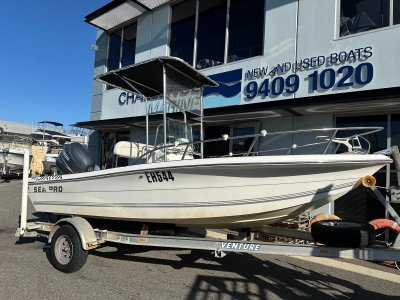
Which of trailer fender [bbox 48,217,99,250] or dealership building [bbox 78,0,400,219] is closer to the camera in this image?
trailer fender [bbox 48,217,99,250]

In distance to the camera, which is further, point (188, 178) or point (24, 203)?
point (24, 203)

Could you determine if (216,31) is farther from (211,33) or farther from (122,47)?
(122,47)

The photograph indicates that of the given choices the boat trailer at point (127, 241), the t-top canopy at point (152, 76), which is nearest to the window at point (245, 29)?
the t-top canopy at point (152, 76)


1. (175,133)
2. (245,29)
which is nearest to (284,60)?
(245,29)

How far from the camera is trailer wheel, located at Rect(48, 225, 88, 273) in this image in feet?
16.8

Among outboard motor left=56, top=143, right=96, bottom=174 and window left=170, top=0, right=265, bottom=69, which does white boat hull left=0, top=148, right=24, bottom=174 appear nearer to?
window left=170, top=0, right=265, bottom=69

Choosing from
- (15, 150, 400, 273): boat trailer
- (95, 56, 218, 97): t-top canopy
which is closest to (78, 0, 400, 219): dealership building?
(95, 56, 218, 97): t-top canopy

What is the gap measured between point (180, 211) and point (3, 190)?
12.3m

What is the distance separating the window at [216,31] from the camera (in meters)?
9.98

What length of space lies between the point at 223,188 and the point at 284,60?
17.7 feet

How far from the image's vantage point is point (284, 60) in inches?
353

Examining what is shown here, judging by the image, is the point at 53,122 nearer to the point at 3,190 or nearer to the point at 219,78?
the point at 3,190

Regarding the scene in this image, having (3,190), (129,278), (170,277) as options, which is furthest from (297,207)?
(3,190)

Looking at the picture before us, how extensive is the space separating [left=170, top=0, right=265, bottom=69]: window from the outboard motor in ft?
17.5
